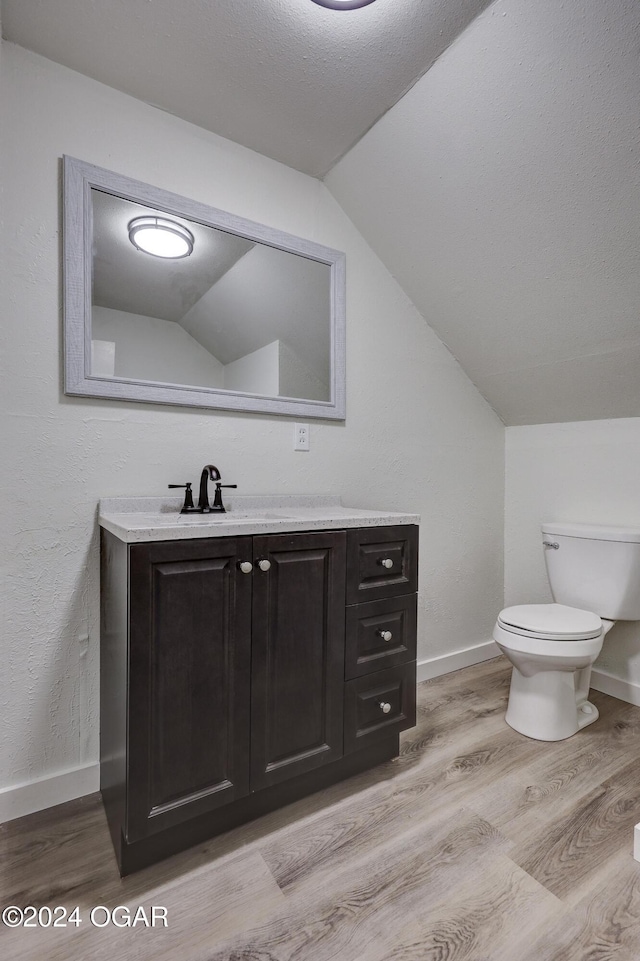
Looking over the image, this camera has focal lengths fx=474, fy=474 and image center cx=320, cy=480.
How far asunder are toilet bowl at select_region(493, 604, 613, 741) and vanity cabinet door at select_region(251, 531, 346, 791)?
74cm

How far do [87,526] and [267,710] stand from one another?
30.1 inches

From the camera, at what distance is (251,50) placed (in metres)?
1.38

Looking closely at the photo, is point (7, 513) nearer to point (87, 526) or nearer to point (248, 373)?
point (87, 526)

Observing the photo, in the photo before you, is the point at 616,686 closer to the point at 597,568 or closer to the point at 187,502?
the point at 597,568

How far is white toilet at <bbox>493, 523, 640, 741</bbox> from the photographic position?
5.60ft

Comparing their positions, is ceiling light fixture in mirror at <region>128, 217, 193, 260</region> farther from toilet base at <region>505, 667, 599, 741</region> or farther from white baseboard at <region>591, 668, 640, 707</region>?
white baseboard at <region>591, 668, 640, 707</region>

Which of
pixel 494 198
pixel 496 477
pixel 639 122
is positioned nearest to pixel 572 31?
pixel 639 122

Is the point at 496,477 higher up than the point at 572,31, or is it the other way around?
the point at 572,31

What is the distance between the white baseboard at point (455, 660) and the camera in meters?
2.25

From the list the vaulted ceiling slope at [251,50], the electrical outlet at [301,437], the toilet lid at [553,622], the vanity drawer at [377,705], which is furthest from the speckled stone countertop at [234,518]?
the vaulted ceiling slope at [251,50]

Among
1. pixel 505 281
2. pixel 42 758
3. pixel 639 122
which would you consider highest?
pixel 639 122

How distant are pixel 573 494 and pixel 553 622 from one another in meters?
0.78

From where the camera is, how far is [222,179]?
1690mm

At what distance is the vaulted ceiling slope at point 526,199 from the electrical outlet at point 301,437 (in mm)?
856
